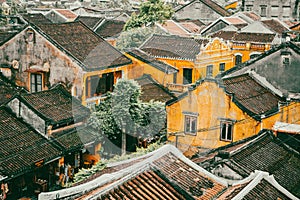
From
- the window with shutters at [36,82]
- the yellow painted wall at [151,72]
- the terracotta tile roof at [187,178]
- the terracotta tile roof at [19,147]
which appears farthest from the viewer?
the yellow painted wall at [151,72]

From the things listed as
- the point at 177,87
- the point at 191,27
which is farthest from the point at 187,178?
the point at 191,27

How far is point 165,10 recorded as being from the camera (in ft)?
129

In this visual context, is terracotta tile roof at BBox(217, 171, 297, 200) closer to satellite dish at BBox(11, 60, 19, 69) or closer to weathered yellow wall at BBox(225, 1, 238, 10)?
satellite dish at BBox(11, 60, 19, 69)

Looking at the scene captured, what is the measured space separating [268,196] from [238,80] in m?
9.09

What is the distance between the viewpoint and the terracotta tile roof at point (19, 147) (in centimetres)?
1585

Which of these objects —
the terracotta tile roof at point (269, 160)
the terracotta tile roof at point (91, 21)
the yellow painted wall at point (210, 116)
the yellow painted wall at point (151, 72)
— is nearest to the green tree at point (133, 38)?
the yellow painted wall at point (151, 72)

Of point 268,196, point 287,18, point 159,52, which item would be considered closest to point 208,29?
point 159,52

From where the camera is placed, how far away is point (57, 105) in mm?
19625

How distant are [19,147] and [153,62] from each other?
38.3 feet

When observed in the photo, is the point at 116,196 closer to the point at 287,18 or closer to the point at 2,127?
the point at 2,127

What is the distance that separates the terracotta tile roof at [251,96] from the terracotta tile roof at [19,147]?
6.50 m

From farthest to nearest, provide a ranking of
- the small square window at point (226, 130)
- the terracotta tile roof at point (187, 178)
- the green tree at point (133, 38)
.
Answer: the green tree at point (133, 38), the small square window at point (226, 130), the terracotta tile roof at point (187, 178)

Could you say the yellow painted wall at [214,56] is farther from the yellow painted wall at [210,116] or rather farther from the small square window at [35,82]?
the yellow painted wall at [210,116]

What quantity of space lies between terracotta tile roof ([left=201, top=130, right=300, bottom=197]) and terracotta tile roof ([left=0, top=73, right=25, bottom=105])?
34.7 feet
